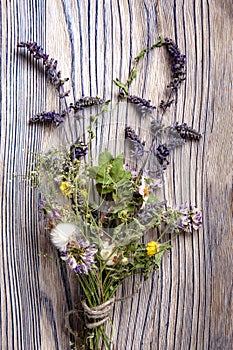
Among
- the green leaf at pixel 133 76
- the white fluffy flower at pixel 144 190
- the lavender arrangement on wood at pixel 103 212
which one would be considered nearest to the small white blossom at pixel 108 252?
the lavender arrangement on wood at pixel 103 212

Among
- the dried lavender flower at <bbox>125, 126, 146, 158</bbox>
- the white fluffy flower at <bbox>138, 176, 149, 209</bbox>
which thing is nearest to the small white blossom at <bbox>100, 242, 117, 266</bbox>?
the white fluffy flower at <bbox>138, 176, 149, 209</bbox>

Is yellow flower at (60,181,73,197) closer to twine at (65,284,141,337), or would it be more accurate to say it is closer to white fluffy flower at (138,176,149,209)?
white fluffy flower at (138,176,149,209)

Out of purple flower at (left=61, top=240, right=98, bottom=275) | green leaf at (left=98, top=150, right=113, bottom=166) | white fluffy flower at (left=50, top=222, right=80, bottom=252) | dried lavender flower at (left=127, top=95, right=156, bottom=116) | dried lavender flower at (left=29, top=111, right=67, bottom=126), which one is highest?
dried lavender flower at (left=127, top=95, right=156, bottom=116)

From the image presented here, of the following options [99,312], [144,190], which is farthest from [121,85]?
[99,312]

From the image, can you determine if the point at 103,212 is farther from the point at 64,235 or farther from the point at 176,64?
the point at 176,64

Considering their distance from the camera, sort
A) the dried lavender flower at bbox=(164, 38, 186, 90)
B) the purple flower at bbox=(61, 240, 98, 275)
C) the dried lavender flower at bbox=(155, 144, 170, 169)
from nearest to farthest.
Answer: the purple flower at bbox=(61, 240, 98, 275) → the dried lavender flower at bbox=(155, 144, 170, 169) → the dried lavender flower at bbox=(164, 38, 186, 90)

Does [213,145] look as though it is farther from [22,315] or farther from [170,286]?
[22,315]
